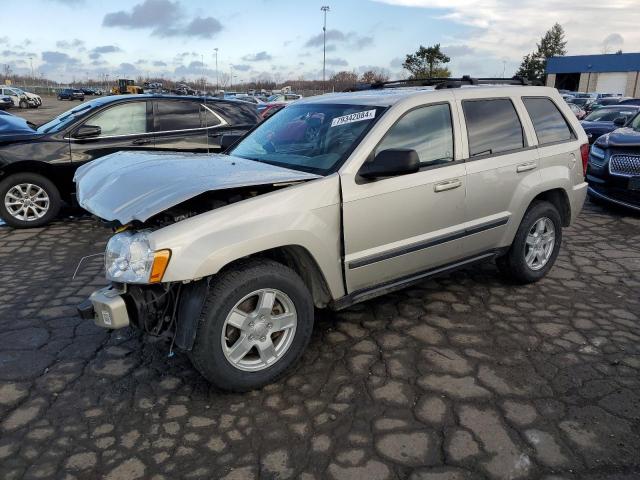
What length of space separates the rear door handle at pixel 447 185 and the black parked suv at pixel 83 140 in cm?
338

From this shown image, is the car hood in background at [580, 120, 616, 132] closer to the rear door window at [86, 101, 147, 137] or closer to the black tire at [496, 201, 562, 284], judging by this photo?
the black tire at [496, 201, 562, 284]

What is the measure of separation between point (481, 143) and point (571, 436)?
231 cm

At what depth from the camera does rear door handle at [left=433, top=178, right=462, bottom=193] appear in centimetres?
386

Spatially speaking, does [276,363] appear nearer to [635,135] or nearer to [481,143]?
[481,143]

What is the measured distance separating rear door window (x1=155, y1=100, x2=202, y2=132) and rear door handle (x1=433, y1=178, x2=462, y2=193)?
497 cm

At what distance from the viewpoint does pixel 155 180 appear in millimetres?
3189

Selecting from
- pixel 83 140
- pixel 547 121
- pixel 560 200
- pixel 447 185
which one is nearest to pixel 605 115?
pixel 560 200

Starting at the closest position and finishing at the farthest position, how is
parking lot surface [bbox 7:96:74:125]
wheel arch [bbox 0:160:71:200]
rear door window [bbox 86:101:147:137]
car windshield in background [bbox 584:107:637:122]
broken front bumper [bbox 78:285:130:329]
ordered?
broken front bumper [bbox 78:285:130:329], wheel arch [bbox 0:160:71:200], rear door window [bbox 86:101:147:137], car windshield in background [bbox 584:107:637:122], parking lot surface [bbox 7:96:74:125]

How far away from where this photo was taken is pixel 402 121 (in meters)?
3.76

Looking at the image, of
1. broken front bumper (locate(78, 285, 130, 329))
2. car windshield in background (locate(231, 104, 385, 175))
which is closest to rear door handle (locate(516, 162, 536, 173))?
A: car windshield in background (locate(231, 104, 385, 175))

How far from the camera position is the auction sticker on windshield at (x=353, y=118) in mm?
3754

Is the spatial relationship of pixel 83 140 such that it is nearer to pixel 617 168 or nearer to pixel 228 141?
pixel 228 141

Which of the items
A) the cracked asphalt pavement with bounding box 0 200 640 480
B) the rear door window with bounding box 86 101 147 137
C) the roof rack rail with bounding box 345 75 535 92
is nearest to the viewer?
the cracked asphalt pavement with bounding box 0 200 640 480

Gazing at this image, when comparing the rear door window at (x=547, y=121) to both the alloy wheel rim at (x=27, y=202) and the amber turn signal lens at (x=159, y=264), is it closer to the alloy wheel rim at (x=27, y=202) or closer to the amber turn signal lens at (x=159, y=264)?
the amber turn signal lens at (x=159, y=264)
